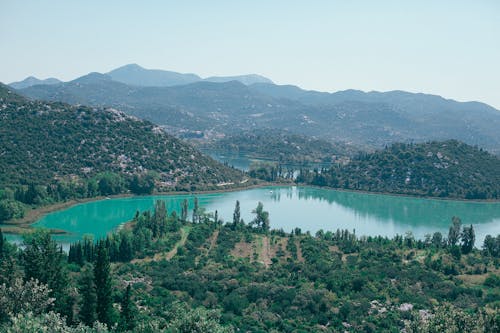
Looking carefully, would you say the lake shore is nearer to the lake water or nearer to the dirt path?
the lake water

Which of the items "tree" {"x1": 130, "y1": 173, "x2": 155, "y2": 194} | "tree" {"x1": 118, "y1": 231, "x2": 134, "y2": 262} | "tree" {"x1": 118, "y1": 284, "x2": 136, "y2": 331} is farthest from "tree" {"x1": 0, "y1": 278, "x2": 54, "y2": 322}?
"tree" {"x1": 130, "y1": 173, "x2": 155, "y2": 194}

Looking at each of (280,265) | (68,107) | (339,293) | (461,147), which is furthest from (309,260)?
(461,147)

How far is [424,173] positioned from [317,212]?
39464 millimetres

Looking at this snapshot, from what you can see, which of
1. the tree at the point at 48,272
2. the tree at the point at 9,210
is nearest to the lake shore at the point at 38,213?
the tree at the point at 9,210

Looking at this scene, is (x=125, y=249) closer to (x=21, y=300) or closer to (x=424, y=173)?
(x=21, y=300)

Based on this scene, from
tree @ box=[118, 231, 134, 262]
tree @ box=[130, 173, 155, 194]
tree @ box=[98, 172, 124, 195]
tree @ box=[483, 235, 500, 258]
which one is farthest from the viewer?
tree @ box=[130, 173, 155, 194]

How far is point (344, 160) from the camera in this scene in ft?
593

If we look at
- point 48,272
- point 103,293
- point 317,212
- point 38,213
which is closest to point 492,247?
point 317,212

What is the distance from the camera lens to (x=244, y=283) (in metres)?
47.6

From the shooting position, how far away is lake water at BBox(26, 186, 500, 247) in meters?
80.6

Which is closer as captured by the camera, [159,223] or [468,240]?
[468,240]

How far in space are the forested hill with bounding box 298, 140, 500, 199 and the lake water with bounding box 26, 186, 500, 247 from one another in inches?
191

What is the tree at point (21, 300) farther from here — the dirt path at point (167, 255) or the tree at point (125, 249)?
the tree at point (125, 249)

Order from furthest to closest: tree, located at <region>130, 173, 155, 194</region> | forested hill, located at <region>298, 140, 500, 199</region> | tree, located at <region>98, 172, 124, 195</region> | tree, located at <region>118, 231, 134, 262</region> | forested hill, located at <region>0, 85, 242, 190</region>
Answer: forested hill, located at <region>298, 140, 500, 199</region>
tree, located at <region>130, 173, 155, 194</region>
forested hill, located at <region>0, 85, 242, 190</region>
tree, located at <region>98, 172, 124, 195</region>
tree, located at <region>118, 231, 134, 262</region>
